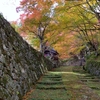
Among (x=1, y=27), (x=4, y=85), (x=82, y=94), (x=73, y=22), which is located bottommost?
(x=82, y=94)

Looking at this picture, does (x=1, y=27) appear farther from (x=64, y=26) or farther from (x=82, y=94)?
(x=64, y=26)

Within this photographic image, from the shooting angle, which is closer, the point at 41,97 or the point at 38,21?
the point at 41,97

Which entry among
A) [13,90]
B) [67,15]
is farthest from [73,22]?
[13,90]

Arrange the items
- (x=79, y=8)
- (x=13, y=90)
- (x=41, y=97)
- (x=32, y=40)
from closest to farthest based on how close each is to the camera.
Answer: (x=13, y=90) → (x=41, y=97) → (x=79, y=8) → (x=32, y=40)

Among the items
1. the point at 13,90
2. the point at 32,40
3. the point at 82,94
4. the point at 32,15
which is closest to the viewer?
the point at 13,90

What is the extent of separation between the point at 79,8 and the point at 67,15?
3.64ft

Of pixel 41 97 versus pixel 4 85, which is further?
pixel 41 97

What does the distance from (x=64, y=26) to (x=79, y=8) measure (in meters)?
1.82

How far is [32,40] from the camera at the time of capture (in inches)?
904

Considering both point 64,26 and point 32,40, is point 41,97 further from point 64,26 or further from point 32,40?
point 32,40

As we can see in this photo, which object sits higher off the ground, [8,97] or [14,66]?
[14,66]

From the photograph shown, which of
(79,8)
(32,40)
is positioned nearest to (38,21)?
(79,8)

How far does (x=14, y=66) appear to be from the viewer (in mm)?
6113

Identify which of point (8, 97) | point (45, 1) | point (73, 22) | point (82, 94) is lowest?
point (82, 94)
